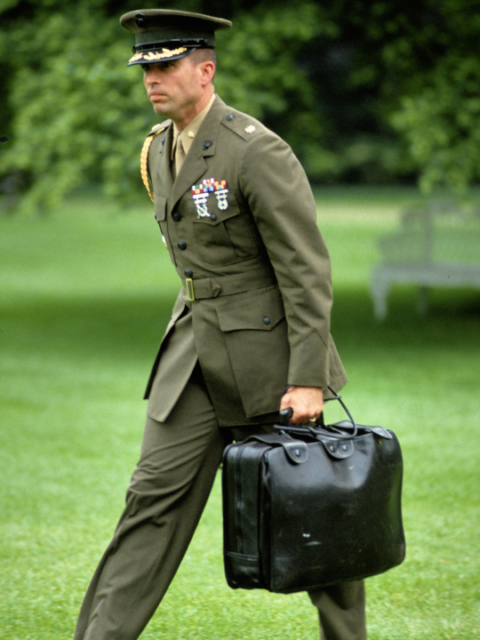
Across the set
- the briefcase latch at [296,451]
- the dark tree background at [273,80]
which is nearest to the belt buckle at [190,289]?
the briefcase latch at [296,451]

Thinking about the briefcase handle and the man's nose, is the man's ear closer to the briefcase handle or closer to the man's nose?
the man's nose

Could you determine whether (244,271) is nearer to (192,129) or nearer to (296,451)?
(192,129)

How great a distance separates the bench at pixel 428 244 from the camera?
1271 centimetres

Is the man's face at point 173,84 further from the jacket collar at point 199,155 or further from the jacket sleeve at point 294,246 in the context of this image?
the jacket sleeve at point 294,246

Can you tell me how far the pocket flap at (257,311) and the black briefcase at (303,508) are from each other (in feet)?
1.07

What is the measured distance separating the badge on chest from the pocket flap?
27 centimetres

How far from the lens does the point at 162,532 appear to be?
3109mm

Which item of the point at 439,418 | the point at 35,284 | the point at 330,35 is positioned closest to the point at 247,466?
the point at 439,418

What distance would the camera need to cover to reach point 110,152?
1082cm

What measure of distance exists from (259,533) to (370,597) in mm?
1466

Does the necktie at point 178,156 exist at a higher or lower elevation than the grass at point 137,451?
higher

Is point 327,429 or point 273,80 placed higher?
point 327,429

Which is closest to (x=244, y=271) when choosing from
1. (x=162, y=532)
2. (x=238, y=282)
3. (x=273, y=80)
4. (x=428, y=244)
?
(x=238, y=282)

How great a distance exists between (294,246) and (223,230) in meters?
0.24
